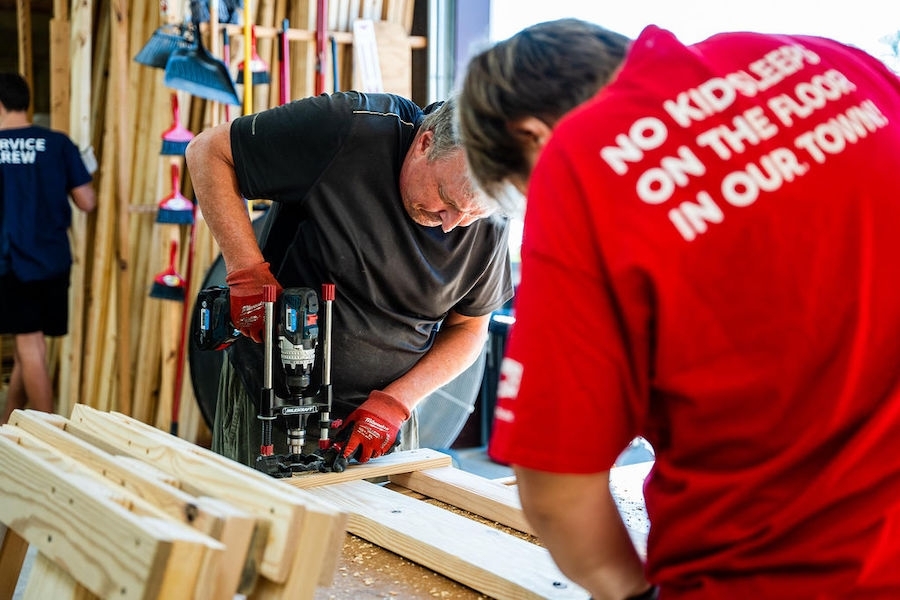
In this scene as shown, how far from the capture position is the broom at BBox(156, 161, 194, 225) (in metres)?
4.77

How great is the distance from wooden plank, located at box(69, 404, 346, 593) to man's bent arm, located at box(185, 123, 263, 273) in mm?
759

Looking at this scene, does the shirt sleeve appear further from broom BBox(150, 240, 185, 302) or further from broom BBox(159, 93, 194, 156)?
broom BBox(150, 240, 185, 302)

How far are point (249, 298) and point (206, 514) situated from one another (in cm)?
114

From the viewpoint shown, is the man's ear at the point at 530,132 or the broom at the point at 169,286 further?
the broom at the point at 169,286

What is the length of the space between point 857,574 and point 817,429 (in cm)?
16

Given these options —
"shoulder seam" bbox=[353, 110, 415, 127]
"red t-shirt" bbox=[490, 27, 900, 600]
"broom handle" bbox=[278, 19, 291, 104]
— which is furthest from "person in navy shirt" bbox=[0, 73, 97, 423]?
"red t-shirt" bbox=[490, 27, 900, 600]

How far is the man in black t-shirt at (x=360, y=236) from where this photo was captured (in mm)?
2230

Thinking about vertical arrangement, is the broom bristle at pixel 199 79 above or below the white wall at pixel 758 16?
below

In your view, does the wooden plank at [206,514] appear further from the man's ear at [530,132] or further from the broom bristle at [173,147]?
the broom bristle at [173,147]

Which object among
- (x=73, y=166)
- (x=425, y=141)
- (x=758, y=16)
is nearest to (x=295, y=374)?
(x=425, y=141)

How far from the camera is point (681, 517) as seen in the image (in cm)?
98

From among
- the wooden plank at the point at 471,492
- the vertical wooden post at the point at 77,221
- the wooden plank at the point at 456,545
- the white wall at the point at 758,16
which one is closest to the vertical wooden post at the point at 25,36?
the vertical wooden post at the point at 77,221

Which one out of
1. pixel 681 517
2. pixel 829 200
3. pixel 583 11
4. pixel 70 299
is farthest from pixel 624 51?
pixel 70 299

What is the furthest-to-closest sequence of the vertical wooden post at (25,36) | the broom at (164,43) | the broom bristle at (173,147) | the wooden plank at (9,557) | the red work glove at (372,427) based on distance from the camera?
the vertical wooden post at (25,36) → the broom bristle at (173,147) → the broom at (164,43) → the red work glove at (372,427) → the wooden plank at (9,557)
